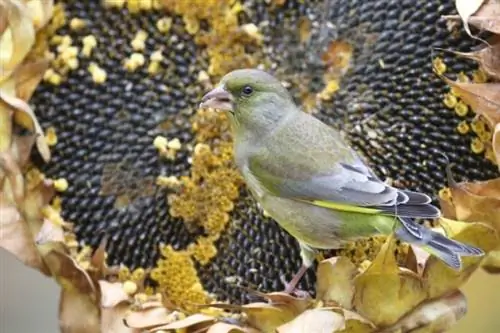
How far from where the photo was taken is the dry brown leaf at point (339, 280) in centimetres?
198

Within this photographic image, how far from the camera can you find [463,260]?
1.98m

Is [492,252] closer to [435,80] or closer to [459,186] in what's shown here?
[459,186]

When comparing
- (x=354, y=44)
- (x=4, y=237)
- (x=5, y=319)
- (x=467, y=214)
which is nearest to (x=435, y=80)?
(x=354, y=44)

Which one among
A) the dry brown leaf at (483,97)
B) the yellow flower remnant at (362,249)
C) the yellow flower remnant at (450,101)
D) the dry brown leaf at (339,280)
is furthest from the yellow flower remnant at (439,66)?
the dry brown leaf at (339,280)

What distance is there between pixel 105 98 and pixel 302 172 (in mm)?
430

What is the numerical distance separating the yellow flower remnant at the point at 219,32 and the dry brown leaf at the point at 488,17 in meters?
0.41

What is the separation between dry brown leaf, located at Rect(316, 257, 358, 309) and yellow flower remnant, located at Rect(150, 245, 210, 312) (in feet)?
1.16

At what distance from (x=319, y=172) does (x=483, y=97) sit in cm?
26

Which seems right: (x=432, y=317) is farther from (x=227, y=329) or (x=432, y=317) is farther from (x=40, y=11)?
(x=40, y=11)

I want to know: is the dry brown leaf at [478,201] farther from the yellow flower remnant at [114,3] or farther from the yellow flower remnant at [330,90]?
the yellow flower remnant at [114,3]

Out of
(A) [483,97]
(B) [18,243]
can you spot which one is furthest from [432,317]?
(B) [18,243]

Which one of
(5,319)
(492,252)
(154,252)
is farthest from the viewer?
(5,319)

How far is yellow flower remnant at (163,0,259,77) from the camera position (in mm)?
2359

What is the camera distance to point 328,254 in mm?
2234
